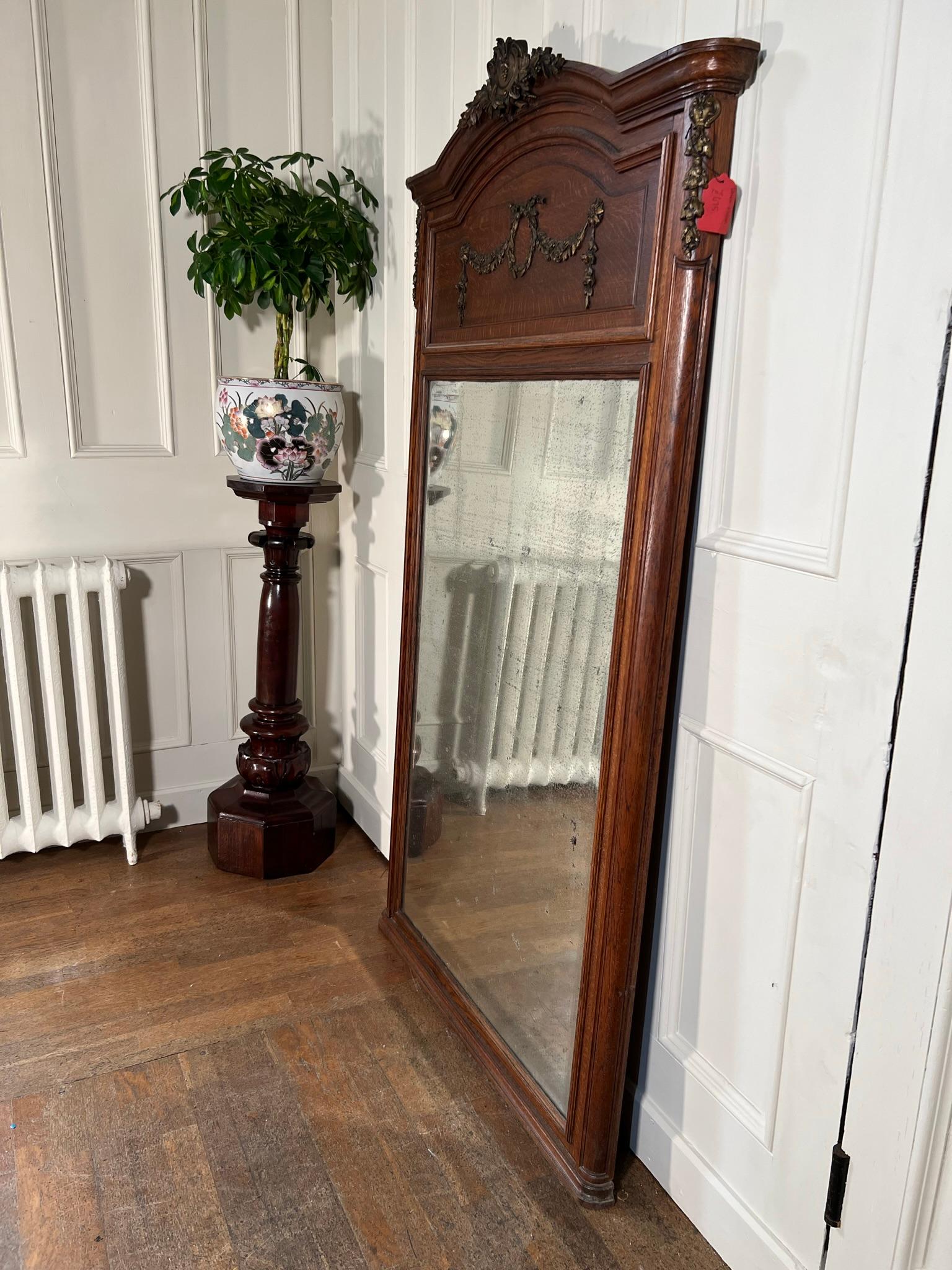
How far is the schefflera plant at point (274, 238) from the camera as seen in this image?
2303 mm

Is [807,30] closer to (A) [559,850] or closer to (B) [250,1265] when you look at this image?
(A) [559,850]

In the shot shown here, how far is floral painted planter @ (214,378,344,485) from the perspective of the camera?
227 cm

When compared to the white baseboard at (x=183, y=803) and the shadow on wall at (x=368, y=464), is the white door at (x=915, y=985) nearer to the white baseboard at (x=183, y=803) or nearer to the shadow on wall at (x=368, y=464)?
the shadow on wall at (x=368, y=464)

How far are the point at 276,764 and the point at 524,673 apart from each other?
112cm

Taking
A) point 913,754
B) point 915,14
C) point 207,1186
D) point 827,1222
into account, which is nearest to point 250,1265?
point 207,1186

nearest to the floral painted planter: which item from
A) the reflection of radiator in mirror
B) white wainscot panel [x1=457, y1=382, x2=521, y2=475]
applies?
white wainscot panel [x1=457, y1=382, x2=521, y2=475]

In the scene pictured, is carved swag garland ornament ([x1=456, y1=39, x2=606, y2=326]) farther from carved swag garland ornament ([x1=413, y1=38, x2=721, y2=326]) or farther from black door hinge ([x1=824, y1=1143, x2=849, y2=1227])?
black door hinge ([x1=824, y1=1143, x2=849, y2=1227])

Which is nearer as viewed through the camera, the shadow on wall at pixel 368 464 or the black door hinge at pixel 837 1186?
the black door hinge at pixel 837 1186

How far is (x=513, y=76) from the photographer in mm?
1586

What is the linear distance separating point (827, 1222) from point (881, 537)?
3.03 feet

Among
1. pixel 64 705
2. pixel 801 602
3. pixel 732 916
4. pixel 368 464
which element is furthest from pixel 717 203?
pixel 64 705

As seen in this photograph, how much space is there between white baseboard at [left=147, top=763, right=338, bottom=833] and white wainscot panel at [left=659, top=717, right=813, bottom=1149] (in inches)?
61.6

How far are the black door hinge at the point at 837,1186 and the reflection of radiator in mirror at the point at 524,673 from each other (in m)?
0.60

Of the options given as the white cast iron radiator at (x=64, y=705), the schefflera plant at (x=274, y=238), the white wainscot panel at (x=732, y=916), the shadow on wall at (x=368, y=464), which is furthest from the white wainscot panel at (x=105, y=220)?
the white wainscot panel at (x=732, y=916)
